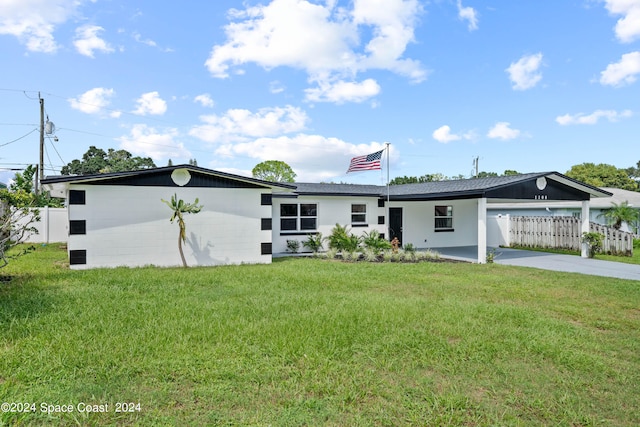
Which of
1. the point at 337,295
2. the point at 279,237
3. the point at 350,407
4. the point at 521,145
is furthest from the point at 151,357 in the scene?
the point at 521,145

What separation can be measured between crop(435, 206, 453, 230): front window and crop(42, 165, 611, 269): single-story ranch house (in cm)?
274

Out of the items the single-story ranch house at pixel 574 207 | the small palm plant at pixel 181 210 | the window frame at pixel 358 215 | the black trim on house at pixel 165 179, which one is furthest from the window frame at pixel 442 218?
the small palm plant at pixel 181 210

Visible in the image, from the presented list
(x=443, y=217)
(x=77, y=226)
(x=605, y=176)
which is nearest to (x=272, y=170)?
(x=443, y=217)

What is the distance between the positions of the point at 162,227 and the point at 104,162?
35684mm

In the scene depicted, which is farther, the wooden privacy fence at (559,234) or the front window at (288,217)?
the wooden privacy fence at (559,234)

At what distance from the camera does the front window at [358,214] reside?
16.2 metres

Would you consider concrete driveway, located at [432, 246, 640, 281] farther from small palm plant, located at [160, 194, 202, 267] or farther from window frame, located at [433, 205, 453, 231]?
small palm plant, located at [160, 194, 202, 267]

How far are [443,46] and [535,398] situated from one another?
15.3 metres

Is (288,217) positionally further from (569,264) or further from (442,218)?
(569,264)

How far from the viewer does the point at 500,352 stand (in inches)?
172

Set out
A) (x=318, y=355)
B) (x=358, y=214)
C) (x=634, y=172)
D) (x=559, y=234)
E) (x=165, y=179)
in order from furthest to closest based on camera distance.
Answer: (x=634, y=172)
(x=559, y=234)
(x=358, y=214)
(x=165, y=179)
(x=318, y=355)

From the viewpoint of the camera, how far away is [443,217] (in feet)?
60.3

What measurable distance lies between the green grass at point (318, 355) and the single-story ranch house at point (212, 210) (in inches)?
115

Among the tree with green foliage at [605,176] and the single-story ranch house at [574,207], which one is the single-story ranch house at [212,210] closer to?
the single-story ranch house at [574,207]
